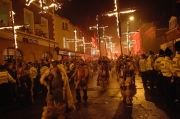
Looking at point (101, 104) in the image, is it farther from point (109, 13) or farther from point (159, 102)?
point (109, 13)

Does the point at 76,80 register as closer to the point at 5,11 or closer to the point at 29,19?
the point at 5,11

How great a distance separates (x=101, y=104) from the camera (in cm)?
801

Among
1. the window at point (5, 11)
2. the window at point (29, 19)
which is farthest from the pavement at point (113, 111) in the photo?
the window at point (29, 19)

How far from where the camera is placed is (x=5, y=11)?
53.4 ft

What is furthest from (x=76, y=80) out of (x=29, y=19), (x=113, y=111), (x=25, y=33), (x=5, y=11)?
(x=29, y=19)

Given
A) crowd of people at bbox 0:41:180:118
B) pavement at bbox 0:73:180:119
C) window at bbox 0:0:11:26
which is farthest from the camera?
window at bbox 0:0:11:26

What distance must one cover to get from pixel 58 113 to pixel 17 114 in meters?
2.56

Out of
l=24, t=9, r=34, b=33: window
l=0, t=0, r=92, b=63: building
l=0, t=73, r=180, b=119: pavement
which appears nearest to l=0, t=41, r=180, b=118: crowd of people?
l=0, t=73, r=180, b=119: pavement

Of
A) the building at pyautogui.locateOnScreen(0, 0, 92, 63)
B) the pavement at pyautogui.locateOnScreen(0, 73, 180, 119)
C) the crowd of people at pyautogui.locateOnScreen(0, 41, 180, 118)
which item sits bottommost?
the pavement at pyautogui.locateOnScreen(0, 73, 180, 119)

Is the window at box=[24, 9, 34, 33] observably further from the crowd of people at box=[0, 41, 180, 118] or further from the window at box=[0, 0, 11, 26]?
the crowd of people at box=[0, 41, 180, 118]

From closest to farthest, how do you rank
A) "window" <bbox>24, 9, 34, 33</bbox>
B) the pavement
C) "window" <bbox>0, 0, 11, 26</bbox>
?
the pavement < "window" <bbox>0, 0, 11, 26</bbox> < "window" <bbox>24, 9, 34, 33</bbox>

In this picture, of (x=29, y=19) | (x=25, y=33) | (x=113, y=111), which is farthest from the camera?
(x=29, y=19)

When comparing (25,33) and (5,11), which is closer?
(5,11)

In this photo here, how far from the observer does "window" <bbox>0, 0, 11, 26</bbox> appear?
15.7 m
